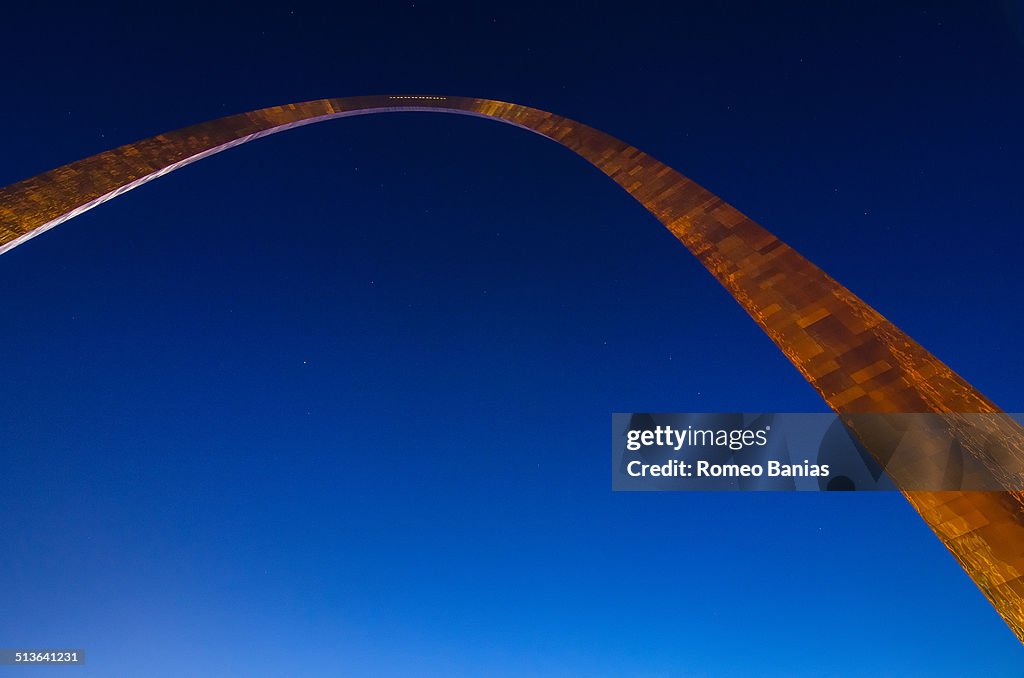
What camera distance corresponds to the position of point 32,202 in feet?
18.1

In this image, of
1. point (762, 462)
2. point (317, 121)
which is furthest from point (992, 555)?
point (317, 121)

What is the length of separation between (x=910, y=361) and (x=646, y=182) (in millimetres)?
3939

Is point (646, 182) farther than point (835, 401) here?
Yes

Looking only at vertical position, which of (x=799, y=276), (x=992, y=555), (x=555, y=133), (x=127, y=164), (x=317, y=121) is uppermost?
(x=317, y=121)

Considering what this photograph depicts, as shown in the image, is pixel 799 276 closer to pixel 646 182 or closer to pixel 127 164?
pixel 646 182

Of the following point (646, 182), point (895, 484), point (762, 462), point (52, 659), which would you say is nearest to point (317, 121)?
point (646, 182)

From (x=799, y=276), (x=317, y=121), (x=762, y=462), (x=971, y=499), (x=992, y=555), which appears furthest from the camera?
(x=317, y=121)

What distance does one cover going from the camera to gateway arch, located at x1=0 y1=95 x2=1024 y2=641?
2.33m

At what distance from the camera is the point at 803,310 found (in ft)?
12.3

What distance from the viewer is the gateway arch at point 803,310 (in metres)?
2.33

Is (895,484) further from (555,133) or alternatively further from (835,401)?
(555,133)

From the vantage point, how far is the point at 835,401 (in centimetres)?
314

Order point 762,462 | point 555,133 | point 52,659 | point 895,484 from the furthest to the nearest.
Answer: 1. point 555,133
2. point 52,659
3. point 762,462
4. point 895,484

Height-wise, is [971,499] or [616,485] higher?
[616,485]
